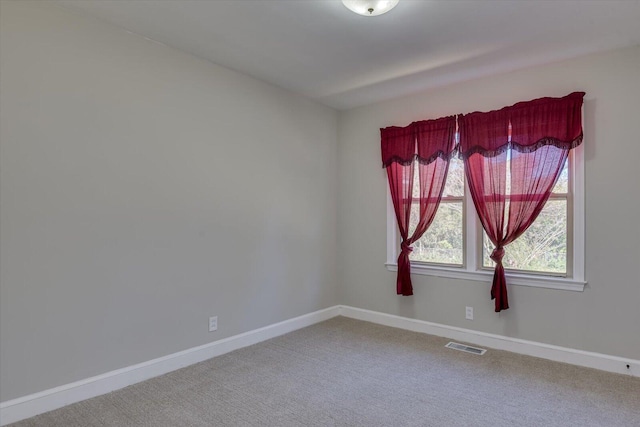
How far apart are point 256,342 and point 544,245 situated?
2.84 m

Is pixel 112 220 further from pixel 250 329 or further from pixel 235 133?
pixel 250 329

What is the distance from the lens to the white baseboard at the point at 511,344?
2.94m

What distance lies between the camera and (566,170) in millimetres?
3219

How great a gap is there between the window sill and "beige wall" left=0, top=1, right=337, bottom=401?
1503mm

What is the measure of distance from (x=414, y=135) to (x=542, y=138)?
1231 mm

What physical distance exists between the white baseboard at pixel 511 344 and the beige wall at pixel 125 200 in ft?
3.63

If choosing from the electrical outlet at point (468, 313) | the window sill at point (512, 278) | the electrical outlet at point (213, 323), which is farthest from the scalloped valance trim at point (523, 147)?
the electrical outlet at point (213, 323)

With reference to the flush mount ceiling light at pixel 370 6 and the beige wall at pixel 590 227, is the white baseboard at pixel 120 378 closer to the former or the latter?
the beige wall at pixel 590 227

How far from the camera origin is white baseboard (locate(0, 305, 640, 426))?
2.31 metres

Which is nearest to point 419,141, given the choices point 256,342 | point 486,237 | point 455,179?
point 455,179

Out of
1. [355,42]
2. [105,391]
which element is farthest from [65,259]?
[355,42]

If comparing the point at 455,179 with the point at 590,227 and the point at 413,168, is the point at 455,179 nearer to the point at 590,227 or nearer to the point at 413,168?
the point at 413,168

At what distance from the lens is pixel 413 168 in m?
4.06

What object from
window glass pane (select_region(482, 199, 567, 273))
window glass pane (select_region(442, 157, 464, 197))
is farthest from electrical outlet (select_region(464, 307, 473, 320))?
window glass pane (select_region(442, 157, 464, 197))
